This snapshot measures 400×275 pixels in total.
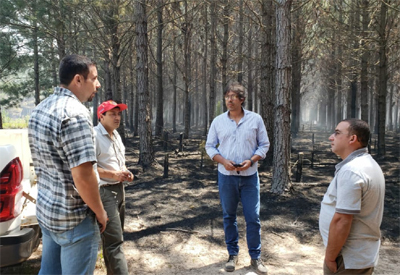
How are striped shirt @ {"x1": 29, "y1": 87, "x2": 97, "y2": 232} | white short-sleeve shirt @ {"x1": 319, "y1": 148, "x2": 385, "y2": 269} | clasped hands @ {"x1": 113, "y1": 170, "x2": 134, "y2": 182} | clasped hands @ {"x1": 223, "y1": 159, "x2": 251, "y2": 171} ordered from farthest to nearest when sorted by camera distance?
clasped hands @ {"x1": 223, "y1": 159, "x2": 251, "y2": 171}
clasped hands @ {"x1": 113, "y1": 170, "x2": 134, "y2": 182}
white short-sleeve shirt @ {"x1": 319, "y1": 148, "x2": 385, "y2": 269}
striped shirt @ {"x1": 29, "y1": 87, "x2": 97, "y2": 232}

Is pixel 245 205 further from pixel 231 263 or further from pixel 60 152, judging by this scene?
pixel 60 152

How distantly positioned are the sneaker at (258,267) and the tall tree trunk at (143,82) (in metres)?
6.45

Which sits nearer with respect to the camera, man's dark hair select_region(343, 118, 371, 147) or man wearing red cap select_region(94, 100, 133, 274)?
man's dark hair select_region(343, 118, 371, 147)

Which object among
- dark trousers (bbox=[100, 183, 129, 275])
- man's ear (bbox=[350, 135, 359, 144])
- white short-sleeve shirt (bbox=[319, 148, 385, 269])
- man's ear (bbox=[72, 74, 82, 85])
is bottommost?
dark trousers (bbox=[100, 183, 129, 275])

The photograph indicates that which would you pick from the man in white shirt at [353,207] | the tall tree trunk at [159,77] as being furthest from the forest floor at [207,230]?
the tall tree trunk at [159,77]

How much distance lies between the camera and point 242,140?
3.71 m

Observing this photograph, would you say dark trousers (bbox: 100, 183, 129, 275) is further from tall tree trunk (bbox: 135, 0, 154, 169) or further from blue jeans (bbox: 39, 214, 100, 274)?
tall tree trunk (bbox: 135, 0, 154, 169)

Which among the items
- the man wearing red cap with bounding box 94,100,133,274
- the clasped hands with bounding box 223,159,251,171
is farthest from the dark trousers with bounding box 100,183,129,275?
the clasped hands with bounding box 223,159,251,171

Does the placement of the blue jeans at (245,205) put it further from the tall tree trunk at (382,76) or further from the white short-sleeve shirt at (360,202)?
the tall tree trunk at (382,76)

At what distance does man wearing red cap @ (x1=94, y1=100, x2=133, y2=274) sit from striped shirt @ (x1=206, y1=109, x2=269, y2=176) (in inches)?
42.4

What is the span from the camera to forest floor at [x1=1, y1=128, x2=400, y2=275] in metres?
3.92

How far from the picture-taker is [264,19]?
968 centimetres

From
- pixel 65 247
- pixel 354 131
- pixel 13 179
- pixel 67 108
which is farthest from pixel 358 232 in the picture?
pixel 13 179

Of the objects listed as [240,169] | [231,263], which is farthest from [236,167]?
[231,263]
